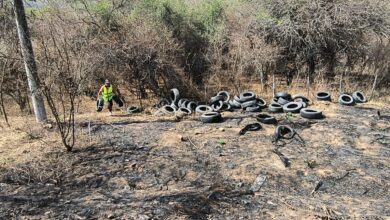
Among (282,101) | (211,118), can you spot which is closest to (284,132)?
(211,118)

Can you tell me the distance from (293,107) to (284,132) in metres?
2.49

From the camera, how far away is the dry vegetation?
6582 mm

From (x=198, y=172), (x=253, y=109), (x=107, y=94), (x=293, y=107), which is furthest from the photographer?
(x=107, y=94)

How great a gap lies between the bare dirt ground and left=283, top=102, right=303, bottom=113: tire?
21.2 inches

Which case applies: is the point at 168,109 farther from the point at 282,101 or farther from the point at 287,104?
the point at 287,104

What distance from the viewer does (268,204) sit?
6359 millimetres

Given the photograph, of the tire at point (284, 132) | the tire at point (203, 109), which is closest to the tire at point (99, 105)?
the tire at point (203, 109)

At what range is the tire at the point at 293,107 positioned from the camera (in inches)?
473

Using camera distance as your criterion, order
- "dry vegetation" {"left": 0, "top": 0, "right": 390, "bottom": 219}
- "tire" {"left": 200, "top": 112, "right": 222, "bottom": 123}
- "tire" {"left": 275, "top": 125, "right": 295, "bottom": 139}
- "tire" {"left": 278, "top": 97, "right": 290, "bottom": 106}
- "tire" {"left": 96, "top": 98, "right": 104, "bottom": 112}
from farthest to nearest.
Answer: "tire" {"left": 96, "top": 98, "right": 104, "bottom": 112} < "tire" {"left": 278, "top": 97, "right": 290, "bottom": 106} < "tire" {"left": 200, "top": 112, "right": 222, "bottom": 123} < "tire" {"left": 275, "top": 125, "right": 295, "bottom": 139} < "dry vegetation" {"left": 0, "top": 0, "right": 390, "bottom": 219}

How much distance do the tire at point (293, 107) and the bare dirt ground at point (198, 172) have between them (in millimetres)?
539

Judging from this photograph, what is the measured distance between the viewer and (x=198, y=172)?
309 inches

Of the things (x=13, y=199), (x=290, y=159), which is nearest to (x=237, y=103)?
(x=290, y=159)

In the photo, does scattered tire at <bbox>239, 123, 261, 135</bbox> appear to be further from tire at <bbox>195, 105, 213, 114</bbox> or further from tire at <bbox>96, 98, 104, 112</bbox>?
tire at <bbox>96, 98, 104, 112</bbox>

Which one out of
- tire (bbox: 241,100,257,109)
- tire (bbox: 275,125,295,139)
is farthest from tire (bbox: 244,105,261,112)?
tire (bbox: 275,125,295,139)
